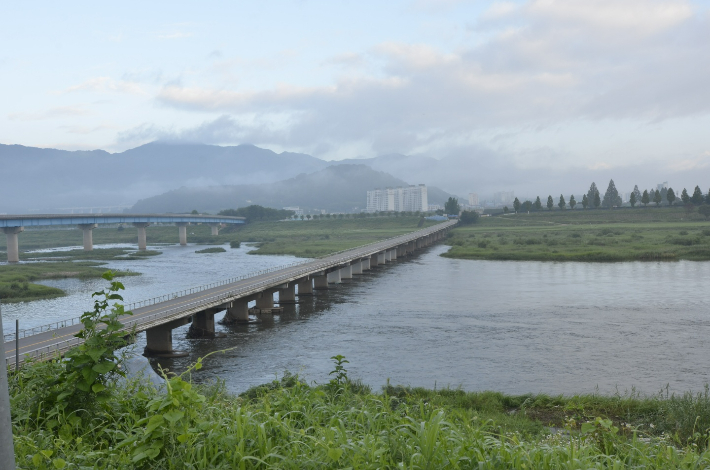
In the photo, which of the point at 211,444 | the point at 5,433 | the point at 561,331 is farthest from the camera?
the point at 561,331

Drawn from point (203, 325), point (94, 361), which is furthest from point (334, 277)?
point (94, 361)

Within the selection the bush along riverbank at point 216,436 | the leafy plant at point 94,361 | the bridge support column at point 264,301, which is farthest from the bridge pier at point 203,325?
the leafy plant at point 94,361

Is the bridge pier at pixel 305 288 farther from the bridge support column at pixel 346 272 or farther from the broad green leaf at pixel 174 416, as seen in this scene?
the broad green leaf at pixel 174 416

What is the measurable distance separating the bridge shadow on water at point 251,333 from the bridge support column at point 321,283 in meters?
0.68

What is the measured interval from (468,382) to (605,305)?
2557 centimetres

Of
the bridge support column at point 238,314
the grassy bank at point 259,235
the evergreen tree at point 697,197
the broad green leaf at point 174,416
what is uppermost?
the evergreen tree at point 697,197

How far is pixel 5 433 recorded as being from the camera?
14.7 ft

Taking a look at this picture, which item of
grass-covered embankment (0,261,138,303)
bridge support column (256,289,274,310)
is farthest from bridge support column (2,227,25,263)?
bridge support column (256,289,274,310)

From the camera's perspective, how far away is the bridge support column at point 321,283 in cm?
6812

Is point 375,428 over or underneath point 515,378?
over

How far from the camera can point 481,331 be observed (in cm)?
3934

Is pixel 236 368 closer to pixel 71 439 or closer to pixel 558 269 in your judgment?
pixel 71 439

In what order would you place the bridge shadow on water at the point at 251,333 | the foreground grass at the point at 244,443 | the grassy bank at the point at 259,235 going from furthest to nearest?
1. the grassy bank at the point at 259,235
2. the bridge shadow on water at the point at 251,333
3. the foreground grass at the point at 244,443

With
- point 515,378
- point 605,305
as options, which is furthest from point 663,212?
point 515,378
